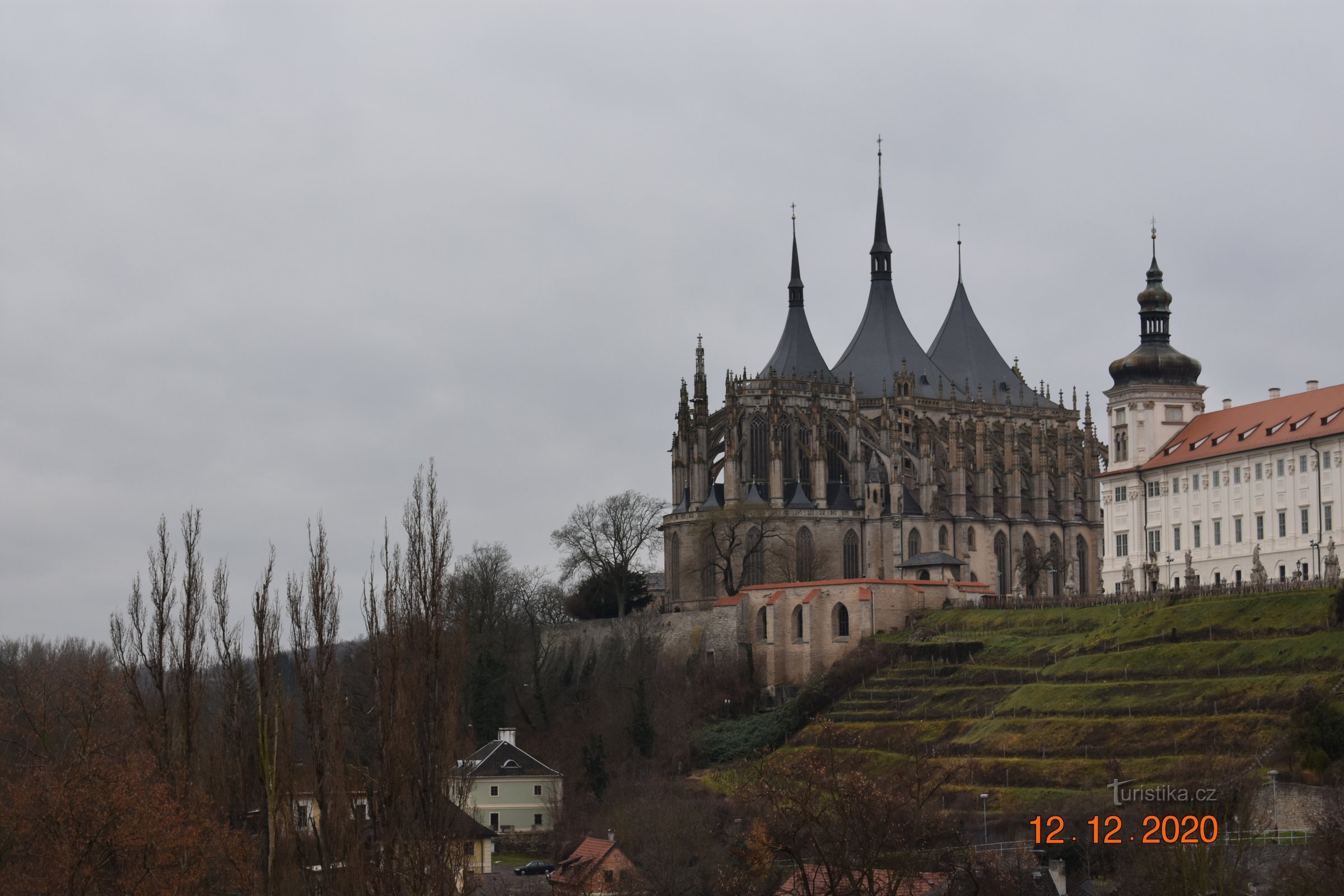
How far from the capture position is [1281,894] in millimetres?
37406

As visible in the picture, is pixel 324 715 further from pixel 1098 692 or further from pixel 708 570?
pixel 708 570

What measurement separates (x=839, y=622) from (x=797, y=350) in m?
23.5

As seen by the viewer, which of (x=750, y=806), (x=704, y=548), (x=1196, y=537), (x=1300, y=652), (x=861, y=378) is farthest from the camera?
(x=861, y=378)

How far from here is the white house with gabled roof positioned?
226 ft

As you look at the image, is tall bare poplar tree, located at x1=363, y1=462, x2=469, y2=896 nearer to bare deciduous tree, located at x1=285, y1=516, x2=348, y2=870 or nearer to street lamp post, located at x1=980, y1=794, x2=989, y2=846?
bare deciduous tree, located at x1=285, y1=516, x2=348, y2=870

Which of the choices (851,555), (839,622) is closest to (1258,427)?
(839,622)

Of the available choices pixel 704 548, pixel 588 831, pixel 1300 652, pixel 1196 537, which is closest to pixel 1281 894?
pixel 1300 652

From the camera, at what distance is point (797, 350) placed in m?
100

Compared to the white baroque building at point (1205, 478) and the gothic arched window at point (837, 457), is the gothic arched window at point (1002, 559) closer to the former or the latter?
the gothic arched window at point (837, 457)

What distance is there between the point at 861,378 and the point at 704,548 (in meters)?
15.7

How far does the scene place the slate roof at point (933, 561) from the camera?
287 ft

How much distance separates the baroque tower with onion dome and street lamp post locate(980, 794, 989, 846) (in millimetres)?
32223

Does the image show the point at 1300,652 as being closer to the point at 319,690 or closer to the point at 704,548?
the point at 319,690

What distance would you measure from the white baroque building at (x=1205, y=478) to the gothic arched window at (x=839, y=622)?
33.0ft
